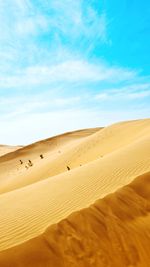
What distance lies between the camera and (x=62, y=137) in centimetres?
4459

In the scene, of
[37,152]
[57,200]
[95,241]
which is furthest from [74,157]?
[95,241]

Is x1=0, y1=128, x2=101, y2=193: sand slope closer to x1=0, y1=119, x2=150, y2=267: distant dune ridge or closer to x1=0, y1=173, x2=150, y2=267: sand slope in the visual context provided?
x1=0, y1=119, x2=150, y2=267: distant dune ridge

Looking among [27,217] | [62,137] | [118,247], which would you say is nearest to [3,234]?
[27,217]

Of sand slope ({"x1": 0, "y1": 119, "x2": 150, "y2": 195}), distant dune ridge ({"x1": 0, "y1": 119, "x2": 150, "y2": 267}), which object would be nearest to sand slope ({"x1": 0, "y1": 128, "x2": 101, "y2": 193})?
sand slope ({"x1": 0, "y1": 119, "x2": 150, "y2": 195})

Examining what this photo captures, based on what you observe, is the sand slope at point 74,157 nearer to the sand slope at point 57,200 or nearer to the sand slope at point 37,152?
the sand slope at point 37,152

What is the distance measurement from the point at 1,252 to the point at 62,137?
1588 inches

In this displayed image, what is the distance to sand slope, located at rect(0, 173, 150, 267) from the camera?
4.32 metres

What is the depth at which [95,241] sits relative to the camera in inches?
195

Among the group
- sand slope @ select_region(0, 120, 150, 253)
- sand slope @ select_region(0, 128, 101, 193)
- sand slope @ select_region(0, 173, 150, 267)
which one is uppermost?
sand slope @ select_region(0, 128, 101, 193)

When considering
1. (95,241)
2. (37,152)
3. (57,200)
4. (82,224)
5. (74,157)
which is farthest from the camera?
(37,152)

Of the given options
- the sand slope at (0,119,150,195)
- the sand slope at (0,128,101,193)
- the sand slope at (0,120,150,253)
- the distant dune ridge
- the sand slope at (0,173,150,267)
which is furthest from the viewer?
the sand slope at (0,128,101,193)

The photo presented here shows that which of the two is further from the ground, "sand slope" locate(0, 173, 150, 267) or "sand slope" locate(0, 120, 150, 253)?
"sand slope" locate(0, 120, 150, 253)

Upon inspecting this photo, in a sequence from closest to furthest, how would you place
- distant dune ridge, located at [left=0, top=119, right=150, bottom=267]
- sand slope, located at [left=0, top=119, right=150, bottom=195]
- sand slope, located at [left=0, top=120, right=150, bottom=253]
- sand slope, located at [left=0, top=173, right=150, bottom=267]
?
sand slope, located at [left=0, top=173, right=150, bottom=267] → distant dune ridge, located at [left=0, top=119, right=150, bottom=267] → sand slope, located at [left=0, top=120, right=150, bottom=253] → sand slope, located at [left=0, top=119, right=150, bottom=195]

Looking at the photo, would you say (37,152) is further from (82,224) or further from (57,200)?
(82,224)
